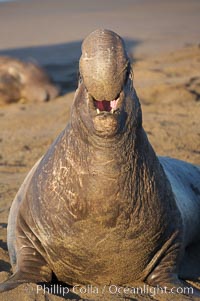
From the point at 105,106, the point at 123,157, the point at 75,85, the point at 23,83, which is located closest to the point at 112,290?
the point at 123,157

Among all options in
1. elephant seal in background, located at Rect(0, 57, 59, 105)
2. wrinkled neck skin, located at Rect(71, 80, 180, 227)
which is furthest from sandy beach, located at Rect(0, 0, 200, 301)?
wrinkled neck skin, located at Rect(71, 80, 180, 227)

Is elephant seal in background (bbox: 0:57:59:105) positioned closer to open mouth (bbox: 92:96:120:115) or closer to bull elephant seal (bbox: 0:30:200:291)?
bull elephant seal (bbox: 0:30:200:291)

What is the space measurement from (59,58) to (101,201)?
508 inches

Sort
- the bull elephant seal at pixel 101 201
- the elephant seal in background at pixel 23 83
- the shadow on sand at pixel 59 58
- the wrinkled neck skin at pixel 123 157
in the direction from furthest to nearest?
1. the shadow on sand at pixel 59 58
2. the elephant seal in background at pixel 23 83
3. the wrinkled neck skin at pixel 123 157
4. the bull elephant seal at pixel 101 201

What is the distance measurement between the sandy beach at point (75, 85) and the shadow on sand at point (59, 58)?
0.05ft

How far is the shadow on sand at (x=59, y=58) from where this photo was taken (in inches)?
496

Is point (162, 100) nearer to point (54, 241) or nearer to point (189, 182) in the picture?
point (189, 182)

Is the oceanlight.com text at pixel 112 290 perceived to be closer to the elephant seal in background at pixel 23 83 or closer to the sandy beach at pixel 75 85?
the sandy beach at pixel 75 85

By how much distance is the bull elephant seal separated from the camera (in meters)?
3.17

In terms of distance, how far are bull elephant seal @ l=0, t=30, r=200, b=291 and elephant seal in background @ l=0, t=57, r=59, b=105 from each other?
7.11 meters

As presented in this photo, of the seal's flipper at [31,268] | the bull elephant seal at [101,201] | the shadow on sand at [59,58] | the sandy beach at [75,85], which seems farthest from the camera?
the shadow on sand at [59,58]

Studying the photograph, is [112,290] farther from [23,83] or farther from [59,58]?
[59,58]

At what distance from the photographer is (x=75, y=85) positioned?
11930 millimetres

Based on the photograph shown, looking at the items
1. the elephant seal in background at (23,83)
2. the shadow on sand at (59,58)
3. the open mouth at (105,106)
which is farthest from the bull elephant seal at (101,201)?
the shadow on sand at (59,58)
